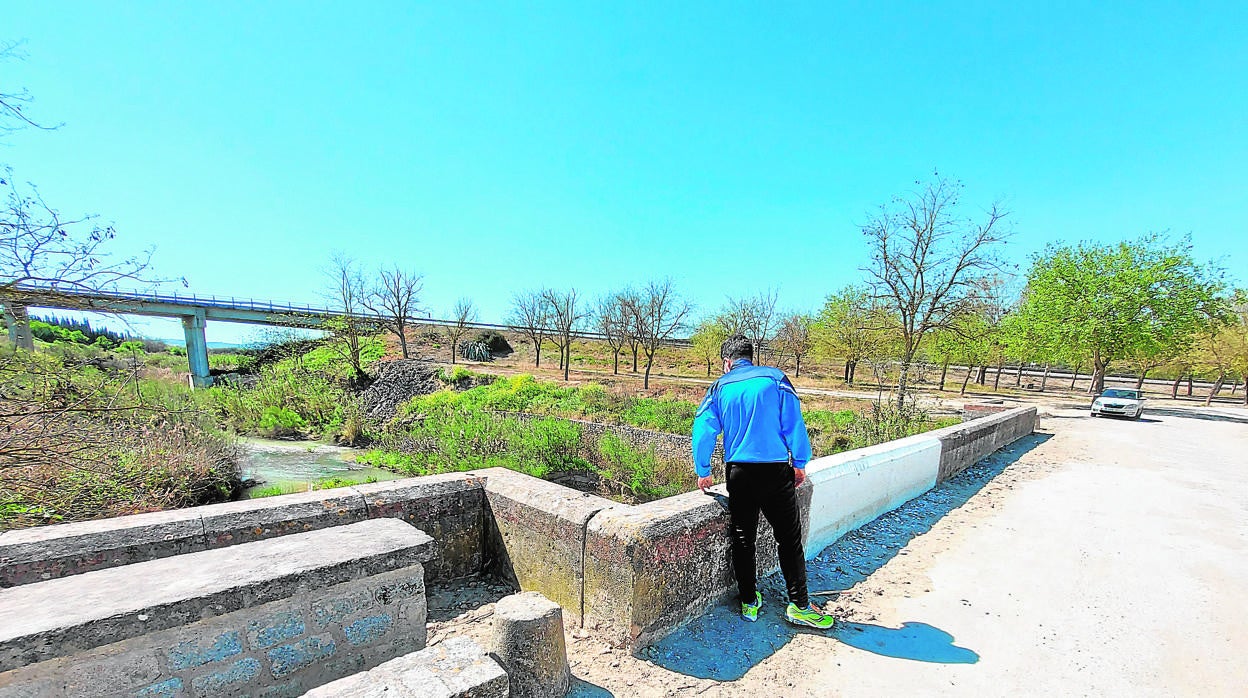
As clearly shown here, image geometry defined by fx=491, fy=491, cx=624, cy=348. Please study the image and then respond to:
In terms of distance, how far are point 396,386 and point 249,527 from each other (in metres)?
22.3

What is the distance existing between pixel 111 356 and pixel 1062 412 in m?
25.7

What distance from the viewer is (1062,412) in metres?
18.6

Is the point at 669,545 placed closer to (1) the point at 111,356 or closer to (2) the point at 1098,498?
(1) the point at 111,356

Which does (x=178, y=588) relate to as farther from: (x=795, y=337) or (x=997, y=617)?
(x=795, y=337)

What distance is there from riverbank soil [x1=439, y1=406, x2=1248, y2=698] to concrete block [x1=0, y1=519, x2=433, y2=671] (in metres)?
1.13

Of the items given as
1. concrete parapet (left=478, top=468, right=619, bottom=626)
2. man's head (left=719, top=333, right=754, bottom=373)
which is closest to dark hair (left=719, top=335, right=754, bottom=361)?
man's head (left=719, top=333, right=754, bottom=373)

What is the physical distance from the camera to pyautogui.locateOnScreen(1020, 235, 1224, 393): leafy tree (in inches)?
736

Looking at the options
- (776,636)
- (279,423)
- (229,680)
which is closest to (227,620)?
(229,680)

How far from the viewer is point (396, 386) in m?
23.3

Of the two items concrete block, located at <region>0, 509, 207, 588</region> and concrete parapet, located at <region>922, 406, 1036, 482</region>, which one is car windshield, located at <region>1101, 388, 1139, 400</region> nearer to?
concrete parapet, located at <region>922, 406, 1036, 482</region>

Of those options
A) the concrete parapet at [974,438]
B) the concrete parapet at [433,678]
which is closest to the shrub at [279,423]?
the concrete parapet at [433,678]

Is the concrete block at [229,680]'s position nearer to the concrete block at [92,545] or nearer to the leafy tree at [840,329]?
the concrete block at [92,545]

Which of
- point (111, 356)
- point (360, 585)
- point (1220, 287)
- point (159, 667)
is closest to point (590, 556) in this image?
point (360, 585)

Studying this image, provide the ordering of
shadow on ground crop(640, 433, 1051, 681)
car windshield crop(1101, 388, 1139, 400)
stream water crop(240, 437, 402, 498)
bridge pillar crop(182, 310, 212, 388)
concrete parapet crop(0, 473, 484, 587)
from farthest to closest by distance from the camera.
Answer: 1. bridge pillar crop(182, 310, 212, 388)
2. car windshield crop(1101, 388, 1139, 400)
3. stream water crop(240, 437, 402, 498)
4. shadow on ground crop(640, 433, 1051, 681)
5. concrete parapet crop(0, 473, 484, 587)
